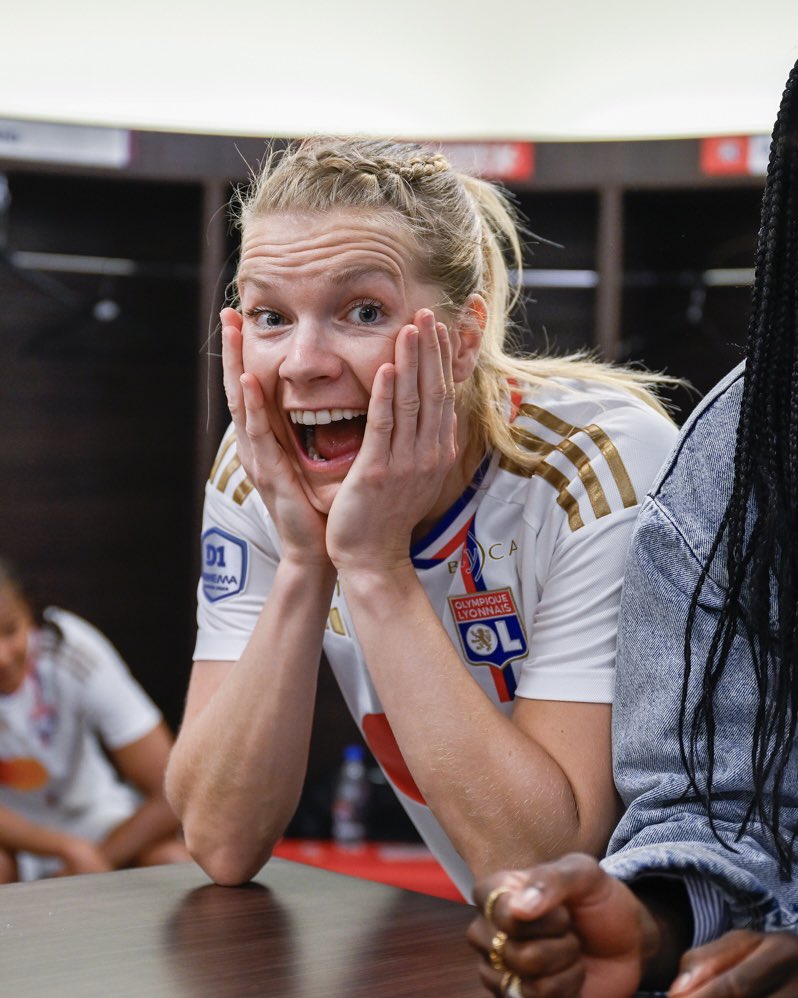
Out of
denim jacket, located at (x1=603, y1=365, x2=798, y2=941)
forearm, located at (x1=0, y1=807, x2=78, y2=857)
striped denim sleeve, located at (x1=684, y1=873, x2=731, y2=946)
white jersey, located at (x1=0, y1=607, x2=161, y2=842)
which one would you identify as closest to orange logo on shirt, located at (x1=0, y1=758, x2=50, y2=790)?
white jersey, located at (x1=0, y1=607, x2=161, y2=842)

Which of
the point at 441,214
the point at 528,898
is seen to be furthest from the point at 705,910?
the point at 441,214

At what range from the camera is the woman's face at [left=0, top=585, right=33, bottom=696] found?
2775mm

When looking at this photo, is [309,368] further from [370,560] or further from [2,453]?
[2,453]

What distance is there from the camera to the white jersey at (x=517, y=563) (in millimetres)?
1199

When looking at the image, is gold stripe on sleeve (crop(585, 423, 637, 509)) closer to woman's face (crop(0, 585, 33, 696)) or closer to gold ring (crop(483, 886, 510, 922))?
gold ring (crop(483, 886, 510, 922))

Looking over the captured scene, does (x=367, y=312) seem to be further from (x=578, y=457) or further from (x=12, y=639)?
(x=12, y=639)

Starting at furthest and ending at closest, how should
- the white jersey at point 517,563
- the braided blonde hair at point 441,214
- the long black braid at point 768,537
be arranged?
the braided blonde hair at point 441,214
the white jersey at point 517,563
the long black braid at point 768,537

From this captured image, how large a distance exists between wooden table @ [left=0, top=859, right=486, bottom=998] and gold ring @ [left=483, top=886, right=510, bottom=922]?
0.20 meters

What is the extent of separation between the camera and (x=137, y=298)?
380 cm

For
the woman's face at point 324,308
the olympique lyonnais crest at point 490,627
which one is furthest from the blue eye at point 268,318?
the olympique lyonnais crest at point 490,627

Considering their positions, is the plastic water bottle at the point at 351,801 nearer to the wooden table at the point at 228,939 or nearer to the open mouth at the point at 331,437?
the open mouth at the point at 331,437

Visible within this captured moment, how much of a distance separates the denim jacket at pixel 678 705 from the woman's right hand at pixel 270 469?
0.41 m

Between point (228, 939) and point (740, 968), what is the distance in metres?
0.39

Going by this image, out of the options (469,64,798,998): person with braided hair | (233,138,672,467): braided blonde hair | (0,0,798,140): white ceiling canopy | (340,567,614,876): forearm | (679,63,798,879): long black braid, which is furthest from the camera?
(0,0,798,140): white ceiling canopy
